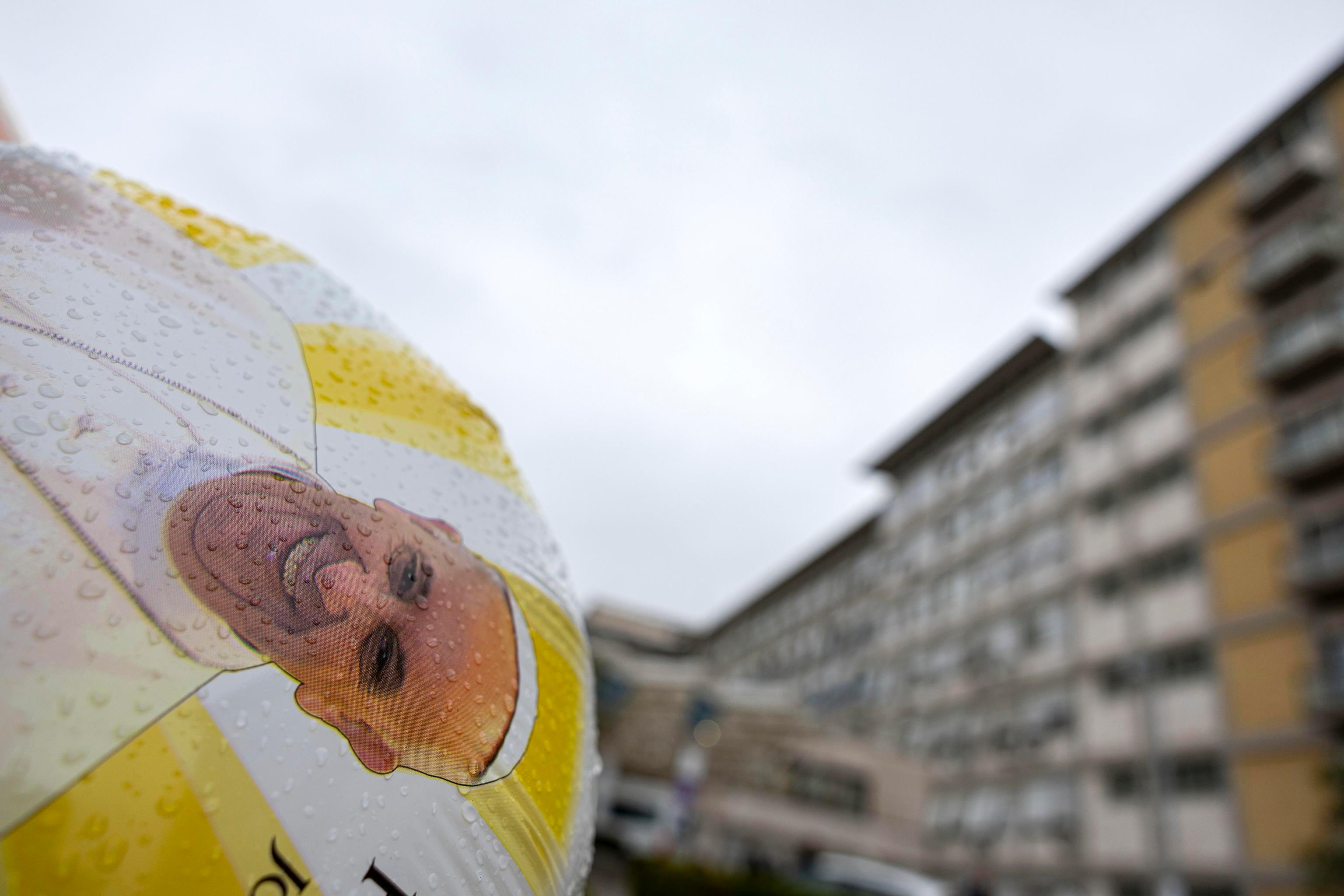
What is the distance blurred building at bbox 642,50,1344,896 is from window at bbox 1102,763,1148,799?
75 millimetres

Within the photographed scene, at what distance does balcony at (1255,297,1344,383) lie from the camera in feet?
73.0

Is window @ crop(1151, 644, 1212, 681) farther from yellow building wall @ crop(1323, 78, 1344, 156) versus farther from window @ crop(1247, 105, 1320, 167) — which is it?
window @ crop(1247, 105, 1320, 167)

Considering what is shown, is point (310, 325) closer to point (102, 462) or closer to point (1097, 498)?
point (102, 462)

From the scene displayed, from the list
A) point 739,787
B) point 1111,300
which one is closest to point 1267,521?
point 1111,300

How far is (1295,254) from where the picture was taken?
24.1 meters

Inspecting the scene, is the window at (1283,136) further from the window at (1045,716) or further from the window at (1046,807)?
the window at (1046,807)

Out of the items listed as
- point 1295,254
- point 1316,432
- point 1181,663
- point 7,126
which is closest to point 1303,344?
point 1316,432

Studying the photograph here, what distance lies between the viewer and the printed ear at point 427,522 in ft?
4.93

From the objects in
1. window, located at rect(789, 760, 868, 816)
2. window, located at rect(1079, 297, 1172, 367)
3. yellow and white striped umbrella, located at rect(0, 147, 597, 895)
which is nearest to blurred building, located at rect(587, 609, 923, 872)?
window, located at rect(789, 760, 868, 816)

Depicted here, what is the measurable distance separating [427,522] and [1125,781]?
95.7 feet

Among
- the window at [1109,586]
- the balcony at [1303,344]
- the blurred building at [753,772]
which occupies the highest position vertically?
the balcony at [1303,344]

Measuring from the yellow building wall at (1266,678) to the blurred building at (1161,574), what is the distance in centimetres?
6

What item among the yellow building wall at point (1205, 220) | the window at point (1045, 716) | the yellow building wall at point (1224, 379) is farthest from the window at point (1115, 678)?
the yellow building wall at point (1205, 220)

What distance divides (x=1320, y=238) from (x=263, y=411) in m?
29.1
